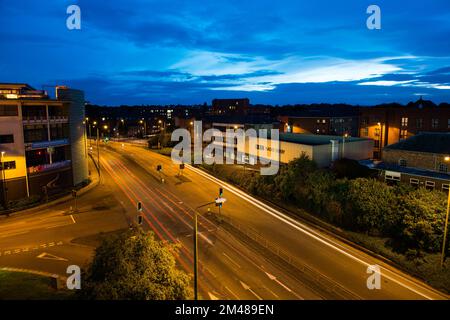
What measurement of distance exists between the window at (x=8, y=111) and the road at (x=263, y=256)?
53.7 ft

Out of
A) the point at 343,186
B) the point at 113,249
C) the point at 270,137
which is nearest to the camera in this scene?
the point at 113,249

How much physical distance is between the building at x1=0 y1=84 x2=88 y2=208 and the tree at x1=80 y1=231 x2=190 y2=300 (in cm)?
2637

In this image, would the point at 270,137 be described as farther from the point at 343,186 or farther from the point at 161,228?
the point at 161,228

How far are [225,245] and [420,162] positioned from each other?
24.4 metres

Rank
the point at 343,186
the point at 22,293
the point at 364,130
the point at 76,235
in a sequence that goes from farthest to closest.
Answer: the point at 364,130
the point at 343,186
the point at 76,235
the point at 22,293

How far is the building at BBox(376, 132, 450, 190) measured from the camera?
3222 centimetres

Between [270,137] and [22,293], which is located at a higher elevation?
[270,137]

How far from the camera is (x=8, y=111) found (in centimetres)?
3681

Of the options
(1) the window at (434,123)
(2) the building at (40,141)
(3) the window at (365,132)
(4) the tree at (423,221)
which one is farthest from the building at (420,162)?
(2) the building at (40,141)

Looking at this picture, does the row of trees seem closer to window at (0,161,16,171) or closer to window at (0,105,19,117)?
window at (0,161,16,171)

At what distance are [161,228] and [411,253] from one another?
2025 centimetres

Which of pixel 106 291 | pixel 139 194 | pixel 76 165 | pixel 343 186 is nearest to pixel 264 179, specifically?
pixel 343 186

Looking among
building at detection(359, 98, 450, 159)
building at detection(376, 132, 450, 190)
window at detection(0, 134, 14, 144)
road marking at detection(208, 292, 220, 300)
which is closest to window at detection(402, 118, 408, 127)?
building at detection(359, 98, 450, 159)
